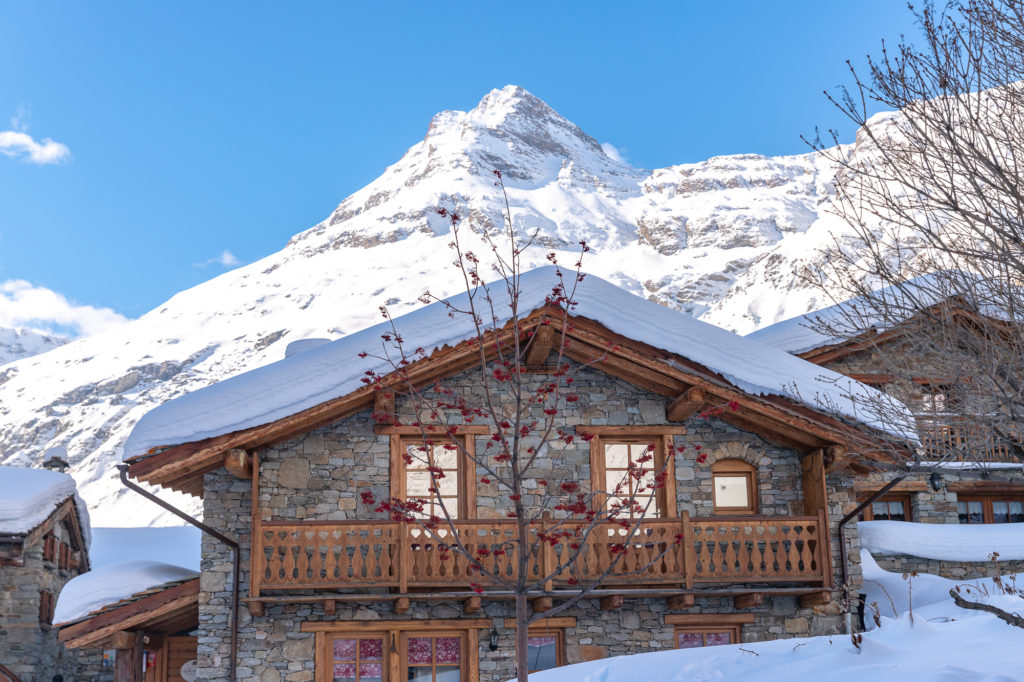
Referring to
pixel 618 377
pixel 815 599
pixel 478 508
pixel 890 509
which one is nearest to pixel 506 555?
pixel 478 508

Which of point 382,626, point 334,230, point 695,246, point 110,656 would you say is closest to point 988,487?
point 382,626

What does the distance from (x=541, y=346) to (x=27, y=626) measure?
1158cm

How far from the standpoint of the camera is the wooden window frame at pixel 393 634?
12547 millimetres

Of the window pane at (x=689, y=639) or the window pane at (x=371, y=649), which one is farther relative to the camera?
the window pane at (x=689, y=639)

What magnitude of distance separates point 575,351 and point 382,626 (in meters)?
4.17

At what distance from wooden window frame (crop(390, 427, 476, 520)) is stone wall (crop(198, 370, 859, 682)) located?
0.35 ft

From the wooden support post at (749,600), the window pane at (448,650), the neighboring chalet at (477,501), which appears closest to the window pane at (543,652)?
the neighboring chalet at (477,501)

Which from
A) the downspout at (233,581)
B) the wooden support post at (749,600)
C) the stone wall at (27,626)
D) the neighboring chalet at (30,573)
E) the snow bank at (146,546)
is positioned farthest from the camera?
the snow bank at (146,546)

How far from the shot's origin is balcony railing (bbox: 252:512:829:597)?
12188 millimetres

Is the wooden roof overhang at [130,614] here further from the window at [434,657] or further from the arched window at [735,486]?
the arched window at [735,486]

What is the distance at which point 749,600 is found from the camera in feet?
42.2

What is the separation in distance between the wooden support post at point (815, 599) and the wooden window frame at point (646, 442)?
1.85 m

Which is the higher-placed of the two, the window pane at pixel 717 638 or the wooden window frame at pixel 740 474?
the wooden window frame at pixel 740 474

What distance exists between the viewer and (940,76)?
7.21 meters
